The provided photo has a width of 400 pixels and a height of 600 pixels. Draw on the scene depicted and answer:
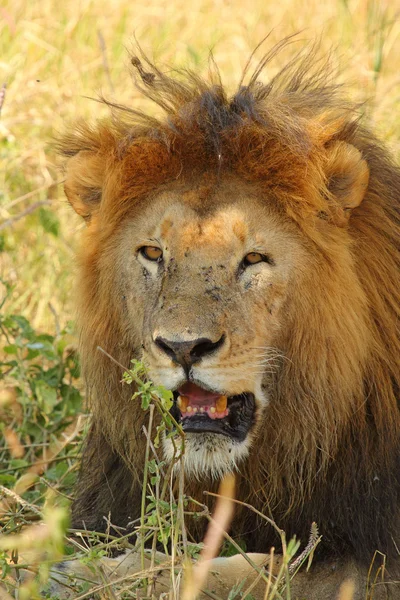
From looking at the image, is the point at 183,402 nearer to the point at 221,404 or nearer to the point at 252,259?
the point at 221,404

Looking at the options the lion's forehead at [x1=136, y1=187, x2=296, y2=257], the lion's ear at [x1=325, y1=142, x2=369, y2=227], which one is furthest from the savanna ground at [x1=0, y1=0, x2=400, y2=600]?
the lion's ear at [x1=325, y1=142, x2=369, y2=227]

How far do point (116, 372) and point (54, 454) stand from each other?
124 centimetres

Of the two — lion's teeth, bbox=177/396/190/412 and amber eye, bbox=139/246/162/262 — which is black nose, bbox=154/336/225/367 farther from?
amber eye, bbox=139/246/162/262

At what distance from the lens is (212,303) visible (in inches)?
112

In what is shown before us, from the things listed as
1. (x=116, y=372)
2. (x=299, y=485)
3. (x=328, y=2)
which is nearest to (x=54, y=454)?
(x=116, y=372)

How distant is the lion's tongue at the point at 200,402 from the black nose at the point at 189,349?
5.3 inches

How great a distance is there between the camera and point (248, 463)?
3.11m

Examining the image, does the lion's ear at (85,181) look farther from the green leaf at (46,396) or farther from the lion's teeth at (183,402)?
the green leaf at (46,396)

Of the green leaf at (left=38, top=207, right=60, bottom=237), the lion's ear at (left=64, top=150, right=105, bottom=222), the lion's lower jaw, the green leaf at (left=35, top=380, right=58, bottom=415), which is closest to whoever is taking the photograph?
the lion's lower jaw

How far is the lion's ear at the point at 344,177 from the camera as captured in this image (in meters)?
3.02

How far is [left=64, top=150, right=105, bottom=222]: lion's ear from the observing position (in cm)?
326

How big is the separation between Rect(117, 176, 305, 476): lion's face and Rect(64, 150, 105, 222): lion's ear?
0.72ft

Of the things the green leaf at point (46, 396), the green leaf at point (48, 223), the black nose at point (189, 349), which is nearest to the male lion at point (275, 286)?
the black nose at point (189, 349)

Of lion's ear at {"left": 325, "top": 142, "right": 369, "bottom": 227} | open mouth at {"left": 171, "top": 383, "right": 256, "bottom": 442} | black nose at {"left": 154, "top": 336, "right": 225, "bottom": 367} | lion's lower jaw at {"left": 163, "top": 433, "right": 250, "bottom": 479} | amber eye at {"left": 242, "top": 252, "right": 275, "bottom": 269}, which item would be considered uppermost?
lion's ear at {"left": 325, "top": 142, "right": 369, "bottom": 227}
